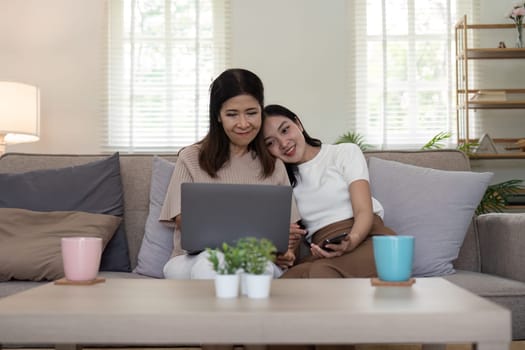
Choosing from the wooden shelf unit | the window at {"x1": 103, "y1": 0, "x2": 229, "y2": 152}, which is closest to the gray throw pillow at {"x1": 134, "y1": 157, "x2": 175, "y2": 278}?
the window at {"x1": 103, "y1": 0, "x2": 229, "y2": 152}

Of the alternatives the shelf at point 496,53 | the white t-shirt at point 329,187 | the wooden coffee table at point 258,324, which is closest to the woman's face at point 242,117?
the white t-shirt at point 329,187

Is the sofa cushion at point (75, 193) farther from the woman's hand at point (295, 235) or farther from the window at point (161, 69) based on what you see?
the window at point (161, 69)

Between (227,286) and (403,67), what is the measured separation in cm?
389

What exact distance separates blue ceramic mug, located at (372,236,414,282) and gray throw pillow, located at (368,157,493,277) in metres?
0.86

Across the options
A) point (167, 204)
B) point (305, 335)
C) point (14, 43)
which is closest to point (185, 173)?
point (167, 204)

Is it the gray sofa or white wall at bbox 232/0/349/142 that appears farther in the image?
white wall at bbox 232/0/349/142

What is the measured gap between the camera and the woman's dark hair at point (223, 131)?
6.78ft

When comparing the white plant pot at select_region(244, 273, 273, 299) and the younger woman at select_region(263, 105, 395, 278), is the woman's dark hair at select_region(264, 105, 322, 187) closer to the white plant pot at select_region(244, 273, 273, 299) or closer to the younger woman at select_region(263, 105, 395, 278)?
the younger woman at select_region(263, 105, 395, 278)

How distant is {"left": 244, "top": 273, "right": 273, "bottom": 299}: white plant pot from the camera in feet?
3.46

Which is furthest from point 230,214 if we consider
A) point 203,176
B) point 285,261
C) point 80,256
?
point 203,176

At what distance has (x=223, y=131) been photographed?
2.14 m

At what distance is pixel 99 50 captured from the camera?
4.57m

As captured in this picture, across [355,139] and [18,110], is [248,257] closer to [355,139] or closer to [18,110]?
[18,110]

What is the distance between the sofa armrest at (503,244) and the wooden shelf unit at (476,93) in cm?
222
